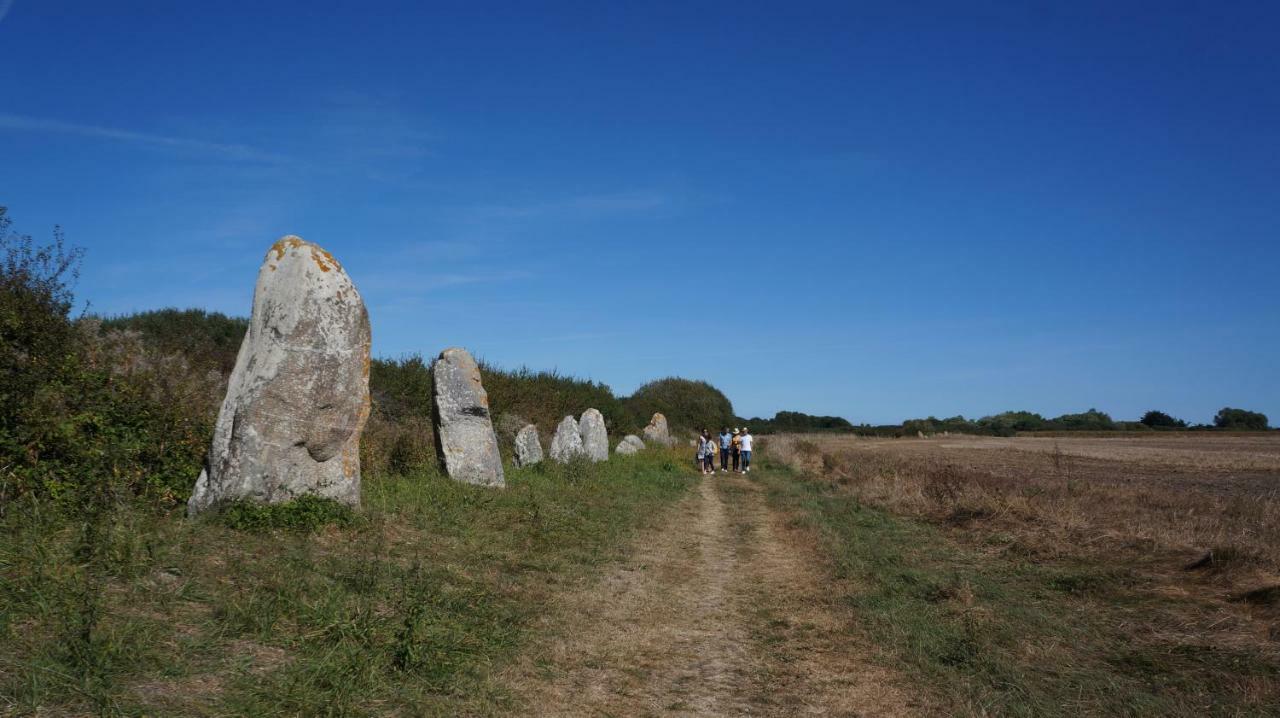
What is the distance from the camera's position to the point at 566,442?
72.0ft

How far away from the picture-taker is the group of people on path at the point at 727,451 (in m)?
28.0

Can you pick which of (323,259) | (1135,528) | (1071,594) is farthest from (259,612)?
(1135,528)

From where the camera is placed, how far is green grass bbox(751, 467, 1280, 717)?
17.7 ft

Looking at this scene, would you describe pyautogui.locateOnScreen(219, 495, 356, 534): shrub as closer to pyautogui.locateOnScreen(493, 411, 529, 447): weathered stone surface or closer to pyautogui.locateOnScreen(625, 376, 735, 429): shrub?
pyautogui.locateOnScreen(493, 411, 529, 447): weathered stone surface

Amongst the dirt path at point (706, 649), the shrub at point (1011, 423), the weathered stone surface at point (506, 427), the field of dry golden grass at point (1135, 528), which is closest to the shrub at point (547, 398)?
the weathered stone surface at point (506, 427)

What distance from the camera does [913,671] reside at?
235 inches

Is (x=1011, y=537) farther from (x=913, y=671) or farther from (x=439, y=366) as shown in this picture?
(x=439, y=366)

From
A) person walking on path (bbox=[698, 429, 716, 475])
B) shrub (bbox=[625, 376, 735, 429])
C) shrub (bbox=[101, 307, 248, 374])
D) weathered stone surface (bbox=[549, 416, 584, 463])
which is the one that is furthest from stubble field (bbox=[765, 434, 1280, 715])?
shrub (bbox=[625, 376, 735, 429])

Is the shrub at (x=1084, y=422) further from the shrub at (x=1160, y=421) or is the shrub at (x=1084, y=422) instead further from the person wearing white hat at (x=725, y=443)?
the person wearing white hat at (x=725, y=443)

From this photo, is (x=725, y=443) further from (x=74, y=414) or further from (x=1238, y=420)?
(x=1238, y=420)

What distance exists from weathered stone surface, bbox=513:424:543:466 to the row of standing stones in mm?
9324

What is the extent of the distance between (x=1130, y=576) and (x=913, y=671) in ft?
14.5

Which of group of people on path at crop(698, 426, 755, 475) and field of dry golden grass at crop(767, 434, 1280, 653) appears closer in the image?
field of dry golden grass at crop(767, 434, 1280, 653)

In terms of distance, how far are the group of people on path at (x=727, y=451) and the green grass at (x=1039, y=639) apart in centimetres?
1690
